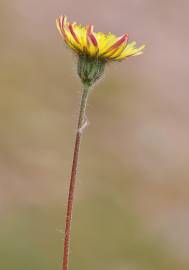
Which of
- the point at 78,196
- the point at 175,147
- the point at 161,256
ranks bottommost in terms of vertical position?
the point at 161,256

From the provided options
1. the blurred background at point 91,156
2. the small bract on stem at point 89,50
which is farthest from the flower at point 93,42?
the blurred background at point 91,156

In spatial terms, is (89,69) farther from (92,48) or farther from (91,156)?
(91,156)

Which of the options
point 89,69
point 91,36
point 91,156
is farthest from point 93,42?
point 91,156

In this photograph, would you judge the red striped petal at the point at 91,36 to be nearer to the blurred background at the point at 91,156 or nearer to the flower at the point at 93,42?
the flower at the point at 93,42

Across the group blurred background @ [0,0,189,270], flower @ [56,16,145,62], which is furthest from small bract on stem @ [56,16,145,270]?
blurred background @ [0,0,189,270]

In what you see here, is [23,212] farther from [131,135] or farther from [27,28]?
[27,28]

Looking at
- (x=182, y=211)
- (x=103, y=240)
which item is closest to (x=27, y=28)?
(x=182, y=211)
